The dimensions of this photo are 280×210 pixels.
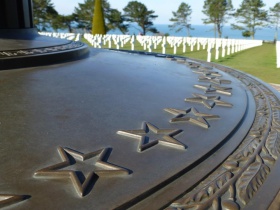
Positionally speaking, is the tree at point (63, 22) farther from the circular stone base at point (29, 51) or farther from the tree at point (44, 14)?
the circular stone base at point (29, 51)

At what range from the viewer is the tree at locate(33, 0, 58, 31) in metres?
30.1

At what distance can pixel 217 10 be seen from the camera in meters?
34.9

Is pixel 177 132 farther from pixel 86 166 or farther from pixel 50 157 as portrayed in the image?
pixel 50 157

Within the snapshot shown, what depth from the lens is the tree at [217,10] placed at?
34844mm

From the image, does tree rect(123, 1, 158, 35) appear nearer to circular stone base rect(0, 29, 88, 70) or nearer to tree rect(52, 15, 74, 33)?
tree rect(52, 15, 74, 33)

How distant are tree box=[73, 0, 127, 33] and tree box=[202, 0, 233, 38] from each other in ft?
33.6

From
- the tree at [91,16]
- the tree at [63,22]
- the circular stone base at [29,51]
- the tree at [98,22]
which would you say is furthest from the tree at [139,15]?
the circular stone base at [29,51]

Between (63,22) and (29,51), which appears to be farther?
(63,22)

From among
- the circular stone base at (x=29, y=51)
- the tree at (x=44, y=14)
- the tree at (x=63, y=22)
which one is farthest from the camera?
the tree at (x=63, y=22)

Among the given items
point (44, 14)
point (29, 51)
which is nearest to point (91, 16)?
point (44, 14)

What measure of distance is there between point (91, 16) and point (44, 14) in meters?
5.39

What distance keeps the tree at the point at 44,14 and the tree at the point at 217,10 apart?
17795mm

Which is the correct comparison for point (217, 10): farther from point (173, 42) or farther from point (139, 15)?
point (173, 42)

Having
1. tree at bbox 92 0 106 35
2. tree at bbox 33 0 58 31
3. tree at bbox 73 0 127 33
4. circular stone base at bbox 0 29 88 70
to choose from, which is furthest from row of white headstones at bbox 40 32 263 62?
tree at bbox 73 0 127 33
